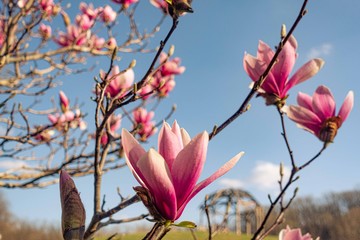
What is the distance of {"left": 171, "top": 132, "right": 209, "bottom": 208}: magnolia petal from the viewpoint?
62cm

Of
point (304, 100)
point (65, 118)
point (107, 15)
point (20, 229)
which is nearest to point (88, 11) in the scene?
point (107, 15)

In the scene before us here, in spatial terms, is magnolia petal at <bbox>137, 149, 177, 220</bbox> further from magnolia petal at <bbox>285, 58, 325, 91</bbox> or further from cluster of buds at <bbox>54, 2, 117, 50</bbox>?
cluster of buds at <bbox>54, 2, 117, 50</bbox>

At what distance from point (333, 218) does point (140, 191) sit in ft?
108

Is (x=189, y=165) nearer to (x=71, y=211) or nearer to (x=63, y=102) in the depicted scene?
(x=71, y=211)

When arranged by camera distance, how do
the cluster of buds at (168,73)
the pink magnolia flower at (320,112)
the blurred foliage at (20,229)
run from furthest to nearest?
the blurred foliage at (20,229) < the cluster of buds at (168,73) < the pink magnolia flower at (320,112)

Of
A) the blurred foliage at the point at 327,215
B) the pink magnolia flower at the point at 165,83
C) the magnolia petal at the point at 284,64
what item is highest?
the pink magnolia flower at the point at 165,83

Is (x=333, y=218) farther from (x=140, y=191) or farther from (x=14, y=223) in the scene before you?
(x=140, y=191)

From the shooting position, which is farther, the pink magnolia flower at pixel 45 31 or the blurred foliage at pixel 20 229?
the blurred foliage at pixel 20 229

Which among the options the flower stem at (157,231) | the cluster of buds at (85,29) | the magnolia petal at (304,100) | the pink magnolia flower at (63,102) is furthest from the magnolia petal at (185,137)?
the cluster of buds at (85,29)

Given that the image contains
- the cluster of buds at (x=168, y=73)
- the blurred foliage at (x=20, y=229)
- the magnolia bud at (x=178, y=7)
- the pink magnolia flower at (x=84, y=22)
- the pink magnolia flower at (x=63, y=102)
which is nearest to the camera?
the magnolia bud at (x=178, y=7)

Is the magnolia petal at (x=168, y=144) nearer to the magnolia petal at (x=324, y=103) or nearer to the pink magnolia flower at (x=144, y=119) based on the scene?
the magnolia petal at (x=324, y=103)

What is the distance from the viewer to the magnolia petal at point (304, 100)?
129 cm

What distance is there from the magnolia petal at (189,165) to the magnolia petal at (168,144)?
31 mm

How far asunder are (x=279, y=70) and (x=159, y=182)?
64cm
